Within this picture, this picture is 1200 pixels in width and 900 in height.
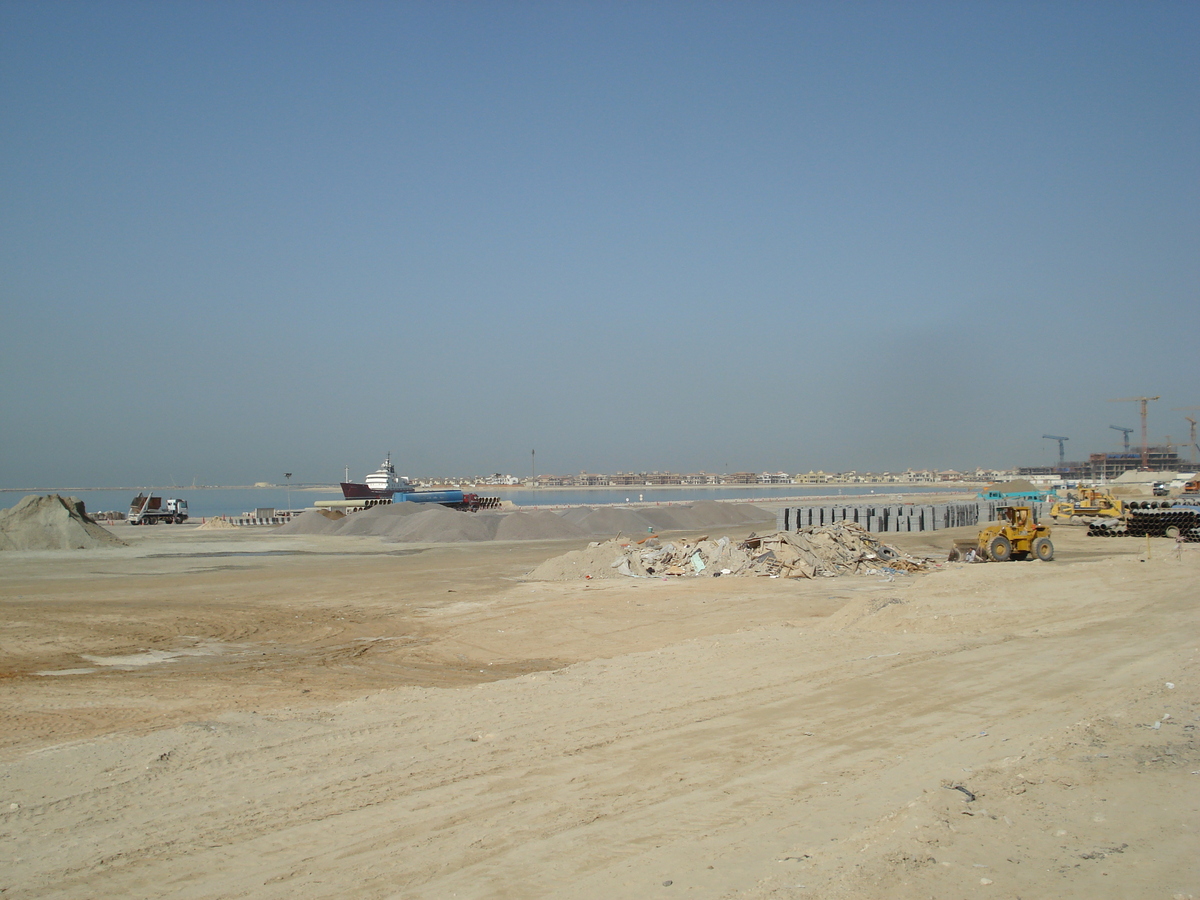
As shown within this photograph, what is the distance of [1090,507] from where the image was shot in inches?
1556

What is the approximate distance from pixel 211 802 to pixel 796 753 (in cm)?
505

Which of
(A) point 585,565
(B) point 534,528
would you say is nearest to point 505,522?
(B) point 534,528

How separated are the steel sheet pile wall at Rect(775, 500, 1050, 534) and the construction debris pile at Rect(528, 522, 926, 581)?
11.5 m

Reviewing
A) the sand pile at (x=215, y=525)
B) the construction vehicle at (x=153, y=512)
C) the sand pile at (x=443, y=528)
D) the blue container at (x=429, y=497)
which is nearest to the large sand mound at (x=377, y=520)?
the sand pile at (x=443, y=528)

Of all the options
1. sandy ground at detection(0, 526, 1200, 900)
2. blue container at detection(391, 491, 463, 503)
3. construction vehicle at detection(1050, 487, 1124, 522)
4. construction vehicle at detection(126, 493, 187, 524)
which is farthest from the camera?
construction vehicle at detection(126, 493, 187, 524)

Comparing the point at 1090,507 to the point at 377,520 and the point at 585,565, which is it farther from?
the point at 377,520

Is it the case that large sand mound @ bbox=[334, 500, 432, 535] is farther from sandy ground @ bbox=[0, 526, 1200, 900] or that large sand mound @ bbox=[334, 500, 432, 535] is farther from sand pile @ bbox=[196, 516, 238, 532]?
sandy ground @ bbox=[0, 526, 1200, 900]

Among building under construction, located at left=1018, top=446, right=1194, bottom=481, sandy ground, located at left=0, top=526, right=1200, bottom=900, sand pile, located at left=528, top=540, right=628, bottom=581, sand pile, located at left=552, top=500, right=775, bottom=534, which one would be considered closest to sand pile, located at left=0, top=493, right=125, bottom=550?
sand pile, located at left=552, top=500, right=775, bottom=534

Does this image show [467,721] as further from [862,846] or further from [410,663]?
[410,663]

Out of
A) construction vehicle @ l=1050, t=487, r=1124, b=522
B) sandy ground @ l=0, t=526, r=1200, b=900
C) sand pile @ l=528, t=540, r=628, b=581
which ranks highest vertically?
construction vehicle @ l=1050, t=487, r=1124, b=522

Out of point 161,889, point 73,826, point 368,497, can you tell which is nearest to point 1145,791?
point 161,889

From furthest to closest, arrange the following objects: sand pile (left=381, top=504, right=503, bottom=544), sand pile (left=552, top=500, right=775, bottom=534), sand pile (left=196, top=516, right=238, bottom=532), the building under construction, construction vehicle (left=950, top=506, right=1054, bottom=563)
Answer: the building under construction < sand pile (left=196, top=516, right=238, bottom=532) < sand pile (left=552, top=500, right=775, bottom=534) < sand pile (left=381, top=504, right=503, bottom=544) < construction vehicle (left=950, top=506, right=1054, bottom=563)

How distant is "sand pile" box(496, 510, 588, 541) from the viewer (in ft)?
145

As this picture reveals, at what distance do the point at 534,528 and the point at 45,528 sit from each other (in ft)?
78.2
